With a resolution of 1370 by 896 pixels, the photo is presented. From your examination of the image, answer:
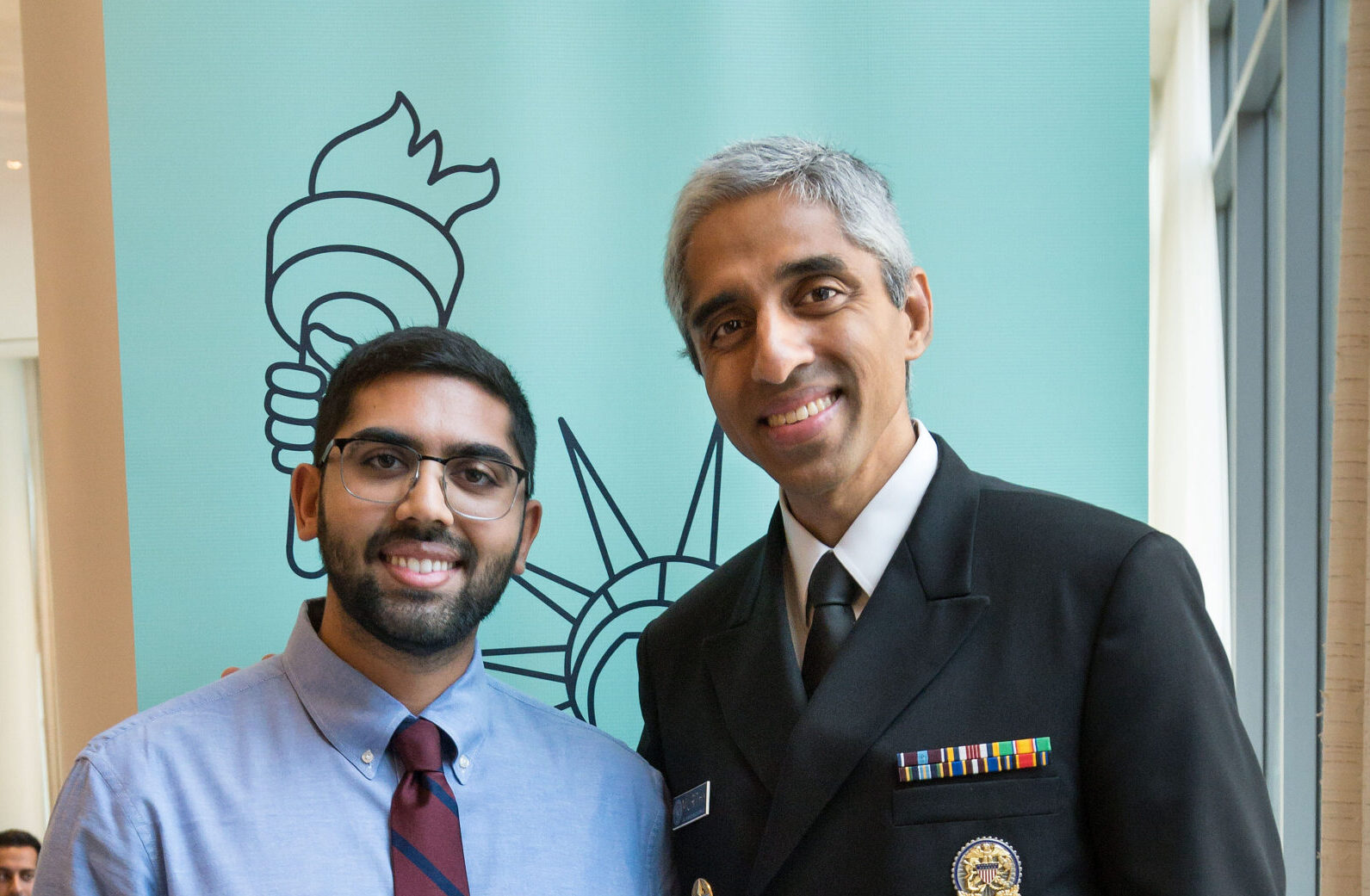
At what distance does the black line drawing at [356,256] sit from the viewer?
232 centimetres

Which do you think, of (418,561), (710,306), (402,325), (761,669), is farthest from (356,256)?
(761,669)

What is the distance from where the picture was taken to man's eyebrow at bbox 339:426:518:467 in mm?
1768

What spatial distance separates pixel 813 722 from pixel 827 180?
0.73 meters

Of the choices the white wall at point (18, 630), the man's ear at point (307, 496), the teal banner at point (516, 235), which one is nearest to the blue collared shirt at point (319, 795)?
the man's ear at point (307, 496)

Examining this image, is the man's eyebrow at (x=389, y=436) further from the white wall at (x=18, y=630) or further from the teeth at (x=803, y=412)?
the white wall at (x=18, y=630)

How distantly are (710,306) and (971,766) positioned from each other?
70 centimetres

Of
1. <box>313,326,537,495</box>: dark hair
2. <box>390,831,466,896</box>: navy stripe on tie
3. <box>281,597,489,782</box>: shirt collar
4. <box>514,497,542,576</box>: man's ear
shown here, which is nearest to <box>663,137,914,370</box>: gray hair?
<box>313,326,537,495</box>: dark hair

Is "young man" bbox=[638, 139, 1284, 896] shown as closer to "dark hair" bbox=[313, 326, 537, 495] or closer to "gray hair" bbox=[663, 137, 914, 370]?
"gray hair" bbox=[663, 137, 914, 370]

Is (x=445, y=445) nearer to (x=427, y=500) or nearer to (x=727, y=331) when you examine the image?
(x=427, y=500)

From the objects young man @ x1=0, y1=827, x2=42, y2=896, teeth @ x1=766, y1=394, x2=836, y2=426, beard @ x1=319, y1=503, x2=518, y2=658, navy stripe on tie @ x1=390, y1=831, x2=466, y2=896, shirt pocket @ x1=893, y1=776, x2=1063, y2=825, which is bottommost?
young man @ x1=0, y1=827, x2=42, y2=896

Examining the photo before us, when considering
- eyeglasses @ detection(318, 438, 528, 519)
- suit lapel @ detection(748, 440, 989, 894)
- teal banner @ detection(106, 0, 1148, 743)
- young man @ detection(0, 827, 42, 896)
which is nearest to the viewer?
suit lapel @ detection(748, 440, 989, 894)

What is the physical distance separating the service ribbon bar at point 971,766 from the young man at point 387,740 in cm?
56

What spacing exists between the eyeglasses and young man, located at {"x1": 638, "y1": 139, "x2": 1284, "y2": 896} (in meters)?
0.37

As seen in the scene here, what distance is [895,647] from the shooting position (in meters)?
1.58
